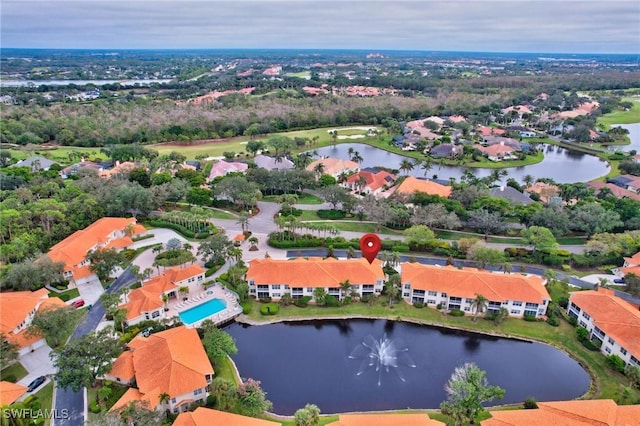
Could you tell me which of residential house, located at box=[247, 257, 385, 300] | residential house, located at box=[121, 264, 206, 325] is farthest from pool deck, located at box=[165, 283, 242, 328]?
residential house, located at box=[247, 257, 385, 300]

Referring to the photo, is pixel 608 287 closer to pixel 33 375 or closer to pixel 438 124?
pixel 33 375

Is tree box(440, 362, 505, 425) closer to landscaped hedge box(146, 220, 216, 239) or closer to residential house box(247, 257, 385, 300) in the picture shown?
residential house box(247, 257, 385, 300)

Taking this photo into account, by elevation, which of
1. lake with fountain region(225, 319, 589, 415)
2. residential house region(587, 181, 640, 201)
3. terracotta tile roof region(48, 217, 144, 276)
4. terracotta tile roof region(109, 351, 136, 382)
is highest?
residential house region(587, 181, 640, 201)

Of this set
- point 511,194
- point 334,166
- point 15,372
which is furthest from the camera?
point 334,166

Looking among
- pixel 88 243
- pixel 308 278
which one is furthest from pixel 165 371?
pixel 88 243

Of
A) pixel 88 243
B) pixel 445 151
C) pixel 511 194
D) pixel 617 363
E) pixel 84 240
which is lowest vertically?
pixel 617 363

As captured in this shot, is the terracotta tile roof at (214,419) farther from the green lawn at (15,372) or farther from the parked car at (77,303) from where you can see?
the parked car at (77,303)

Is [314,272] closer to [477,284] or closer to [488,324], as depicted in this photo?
[477,284]
